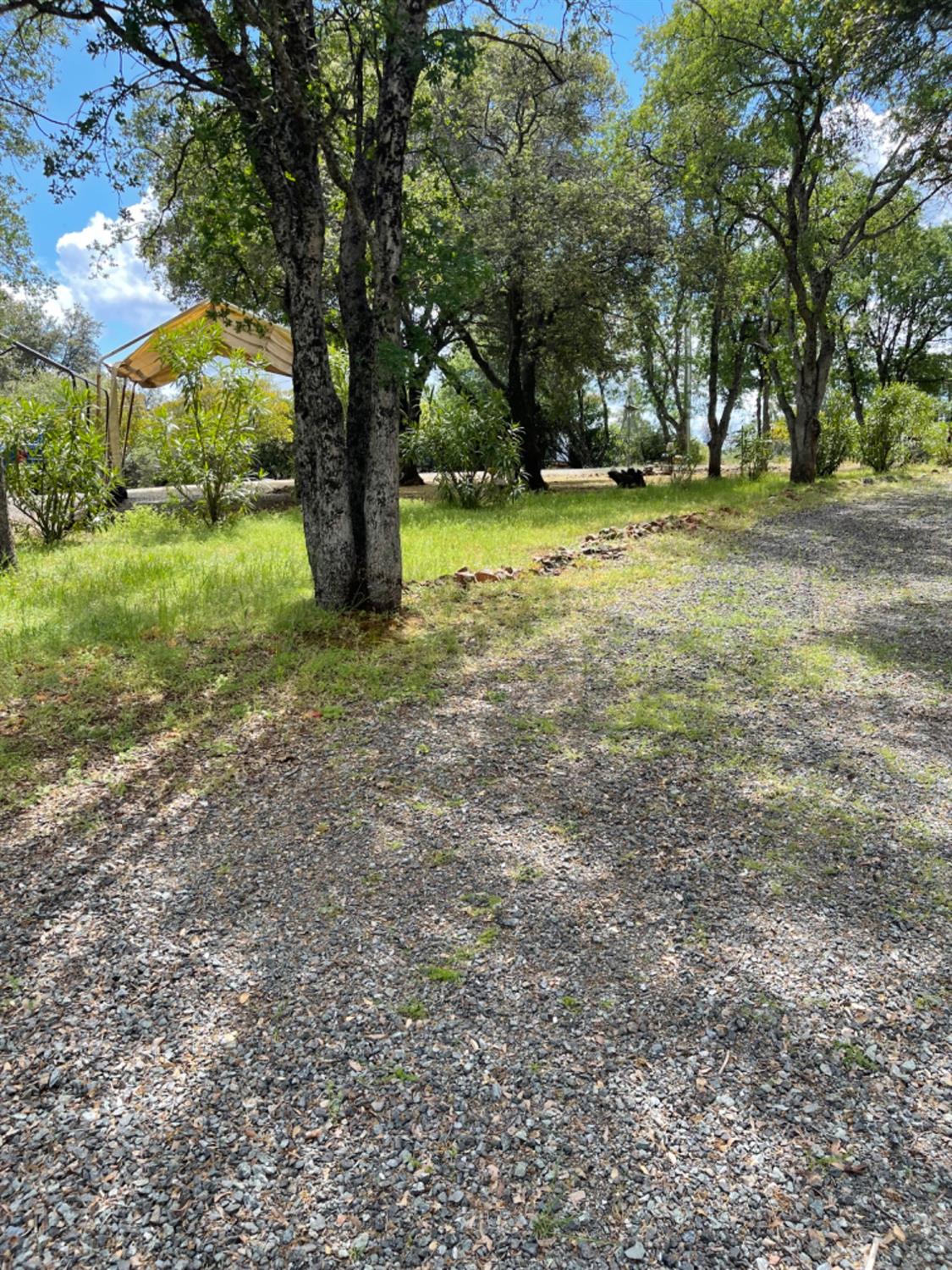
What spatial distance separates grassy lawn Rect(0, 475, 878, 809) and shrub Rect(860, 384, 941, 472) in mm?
8794

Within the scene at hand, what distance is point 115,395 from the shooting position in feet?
38.8

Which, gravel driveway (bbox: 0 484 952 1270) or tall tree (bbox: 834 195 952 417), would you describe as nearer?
gravel driveway (bbox: 0 484 952 1270)

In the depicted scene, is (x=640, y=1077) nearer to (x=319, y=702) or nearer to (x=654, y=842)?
(x=654, y=842)

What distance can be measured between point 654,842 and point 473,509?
8.70 meters

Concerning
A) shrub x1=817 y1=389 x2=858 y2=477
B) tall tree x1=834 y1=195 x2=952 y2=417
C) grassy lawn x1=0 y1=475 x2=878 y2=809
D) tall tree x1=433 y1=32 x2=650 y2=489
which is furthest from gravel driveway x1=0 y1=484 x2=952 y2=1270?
tall tree x1=834 y1=195 x2=952 y2=417

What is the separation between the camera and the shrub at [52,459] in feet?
25.0

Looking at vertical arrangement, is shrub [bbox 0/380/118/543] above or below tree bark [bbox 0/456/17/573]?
above

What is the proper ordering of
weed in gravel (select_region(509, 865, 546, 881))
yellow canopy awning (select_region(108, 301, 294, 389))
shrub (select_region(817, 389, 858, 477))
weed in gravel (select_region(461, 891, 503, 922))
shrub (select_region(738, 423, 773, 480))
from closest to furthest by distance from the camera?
weed in gravel (select_region(461, 891, 503, 922)) < weed in gravel (select_region(509, 865, 546, 881)) < yellow canopy awning (select_region(108, 301, 294, 389)) < shrub (select_region(817, 389, 858, 477)) < shrub (select_region(738, 423, 773, 480))

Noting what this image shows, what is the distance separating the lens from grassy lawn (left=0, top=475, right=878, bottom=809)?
11.1 ft

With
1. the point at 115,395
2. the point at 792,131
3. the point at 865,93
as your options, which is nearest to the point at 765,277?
the point at 792,131

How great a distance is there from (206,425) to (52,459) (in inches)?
73.3

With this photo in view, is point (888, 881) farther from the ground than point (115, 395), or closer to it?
closer to it

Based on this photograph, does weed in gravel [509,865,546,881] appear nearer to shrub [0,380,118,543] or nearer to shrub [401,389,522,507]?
shrub [0,380,118,543]

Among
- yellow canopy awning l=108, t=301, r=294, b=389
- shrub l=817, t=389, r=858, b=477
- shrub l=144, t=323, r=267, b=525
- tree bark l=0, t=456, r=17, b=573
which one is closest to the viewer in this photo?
tree bark l=0, t=456, r=17, b=573
